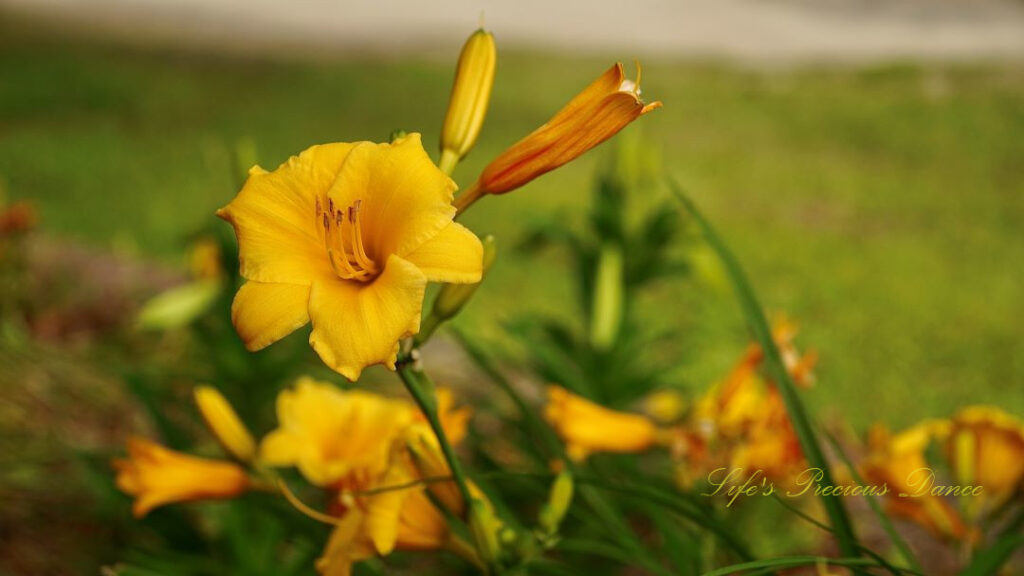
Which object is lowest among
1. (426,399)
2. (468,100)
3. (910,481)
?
(910,481)

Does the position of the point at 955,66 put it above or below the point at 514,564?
above

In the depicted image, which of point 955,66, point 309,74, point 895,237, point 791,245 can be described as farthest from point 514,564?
point 309,74

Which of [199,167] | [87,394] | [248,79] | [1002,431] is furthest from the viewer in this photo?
[248,79]

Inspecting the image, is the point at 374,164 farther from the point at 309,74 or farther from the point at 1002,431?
the point at 309,74

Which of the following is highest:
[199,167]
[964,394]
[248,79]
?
[248,79]

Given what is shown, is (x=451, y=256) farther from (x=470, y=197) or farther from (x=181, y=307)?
(x=181, y=307)

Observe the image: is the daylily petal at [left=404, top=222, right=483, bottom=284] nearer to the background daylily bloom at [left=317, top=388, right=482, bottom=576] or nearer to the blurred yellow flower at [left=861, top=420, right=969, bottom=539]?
the background daylily bloom at [left=317, top=388, right=482, bottom=576]

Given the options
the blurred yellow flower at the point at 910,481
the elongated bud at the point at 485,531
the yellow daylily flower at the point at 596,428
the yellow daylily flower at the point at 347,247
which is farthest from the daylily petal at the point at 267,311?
the blurred yellow flower at the point at 910,481

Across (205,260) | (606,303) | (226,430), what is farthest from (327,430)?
(205,260)

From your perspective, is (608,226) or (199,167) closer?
(608,226)
